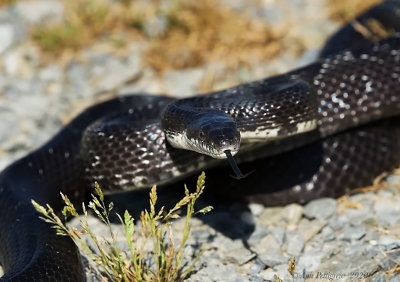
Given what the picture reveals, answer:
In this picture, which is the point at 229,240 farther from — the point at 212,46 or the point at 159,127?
the point at 212,46

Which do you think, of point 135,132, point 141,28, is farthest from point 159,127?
point 141,28

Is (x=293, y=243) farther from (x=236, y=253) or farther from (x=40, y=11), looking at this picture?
(x=40, y=11)

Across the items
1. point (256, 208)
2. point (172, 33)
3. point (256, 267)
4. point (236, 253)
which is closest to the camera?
point (256, 267)

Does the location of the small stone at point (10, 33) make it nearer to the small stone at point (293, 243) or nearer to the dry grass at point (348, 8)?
the dry grass at point (348, 8)

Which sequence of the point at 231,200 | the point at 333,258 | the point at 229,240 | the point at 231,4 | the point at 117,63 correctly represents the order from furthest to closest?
the point at 231,4 → the point at 117,63 → the point at 231,200 → the point at 229,240 → the point at 333,258

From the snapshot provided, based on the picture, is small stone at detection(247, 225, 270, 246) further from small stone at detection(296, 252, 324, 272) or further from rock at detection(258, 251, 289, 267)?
small stone at detection(296, 252, 324, 272)

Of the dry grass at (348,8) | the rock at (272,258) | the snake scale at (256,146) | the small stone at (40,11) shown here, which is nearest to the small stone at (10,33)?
the small stone at (40,11)

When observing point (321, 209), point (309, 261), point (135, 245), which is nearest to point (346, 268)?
point (309, 261)
